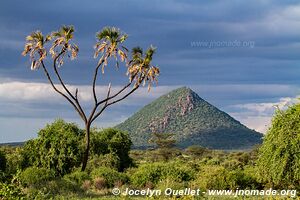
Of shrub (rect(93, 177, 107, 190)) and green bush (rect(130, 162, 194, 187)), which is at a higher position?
green bush (rect(130, 162, 194, 187))

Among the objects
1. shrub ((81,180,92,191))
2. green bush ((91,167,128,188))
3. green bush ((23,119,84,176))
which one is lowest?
shrub ((81,180,92,191))

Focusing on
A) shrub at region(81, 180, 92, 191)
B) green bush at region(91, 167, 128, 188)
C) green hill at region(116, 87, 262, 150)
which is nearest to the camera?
shrub at region(81, 180, 92, 191)

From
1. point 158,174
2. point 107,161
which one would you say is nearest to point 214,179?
point 158,174

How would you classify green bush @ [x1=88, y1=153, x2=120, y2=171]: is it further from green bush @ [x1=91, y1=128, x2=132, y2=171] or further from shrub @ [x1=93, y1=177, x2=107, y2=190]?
shrub @ [x1=93, y1=177, x2=107, y2=190]

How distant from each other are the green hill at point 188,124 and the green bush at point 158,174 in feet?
362

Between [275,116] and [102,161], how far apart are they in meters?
24.2

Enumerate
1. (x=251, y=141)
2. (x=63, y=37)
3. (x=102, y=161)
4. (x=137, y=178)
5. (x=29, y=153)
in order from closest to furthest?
(x=137, y=178) → (x=63, y=37) → (x=29, y=153) → (x=102, y=161) → (x=251, y=141)

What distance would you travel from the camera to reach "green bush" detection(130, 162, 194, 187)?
33.0 metres

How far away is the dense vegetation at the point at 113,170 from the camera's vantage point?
25875 mm

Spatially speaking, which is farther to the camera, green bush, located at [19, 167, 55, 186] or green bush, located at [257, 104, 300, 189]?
green bush, located at [19, 167, 55, 186]

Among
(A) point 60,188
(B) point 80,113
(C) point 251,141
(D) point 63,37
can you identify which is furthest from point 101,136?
(C) point 251,141

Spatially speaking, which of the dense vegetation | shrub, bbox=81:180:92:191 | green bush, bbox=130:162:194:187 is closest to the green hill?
the dense vegetation

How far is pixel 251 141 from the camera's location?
158 meters

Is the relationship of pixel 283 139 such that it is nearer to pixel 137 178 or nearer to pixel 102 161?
pixel 137 178
